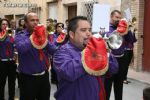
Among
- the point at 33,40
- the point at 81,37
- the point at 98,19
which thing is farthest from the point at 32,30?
the point at 81,37

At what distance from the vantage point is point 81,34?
12.4 ft

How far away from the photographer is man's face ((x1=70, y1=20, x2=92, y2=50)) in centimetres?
374

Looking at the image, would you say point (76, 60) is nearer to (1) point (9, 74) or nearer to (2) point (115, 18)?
(2) point (115, 18)

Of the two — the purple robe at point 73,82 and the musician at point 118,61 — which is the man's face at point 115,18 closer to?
the musician at point 118,61

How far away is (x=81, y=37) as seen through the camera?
12.3 feet

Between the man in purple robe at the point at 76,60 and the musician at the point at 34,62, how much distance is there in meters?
2.15

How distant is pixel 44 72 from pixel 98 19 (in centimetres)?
202

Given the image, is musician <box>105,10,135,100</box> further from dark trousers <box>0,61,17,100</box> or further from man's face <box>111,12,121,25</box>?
dark trousers <box>0,61,17,100</box>

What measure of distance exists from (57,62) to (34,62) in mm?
2332

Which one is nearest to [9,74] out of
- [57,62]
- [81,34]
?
[57,62]

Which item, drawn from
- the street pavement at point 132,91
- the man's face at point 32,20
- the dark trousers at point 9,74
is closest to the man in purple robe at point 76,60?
the man's face at point 32,20

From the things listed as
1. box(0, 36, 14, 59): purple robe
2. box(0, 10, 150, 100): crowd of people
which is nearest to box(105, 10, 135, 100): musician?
box(0, 10, 150, 100): crowd of people

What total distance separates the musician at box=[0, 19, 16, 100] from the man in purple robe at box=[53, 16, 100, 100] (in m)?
4.78

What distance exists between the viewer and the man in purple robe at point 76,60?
375 cm
